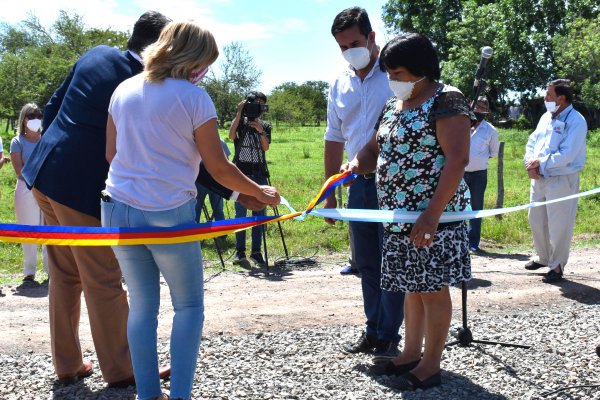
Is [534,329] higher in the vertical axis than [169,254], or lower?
lower

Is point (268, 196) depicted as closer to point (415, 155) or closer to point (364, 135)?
point (415, 155)

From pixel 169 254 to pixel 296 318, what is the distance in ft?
9.53

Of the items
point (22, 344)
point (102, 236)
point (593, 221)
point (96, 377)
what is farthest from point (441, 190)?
point (593, 221)

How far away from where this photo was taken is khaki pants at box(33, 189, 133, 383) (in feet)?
13.5

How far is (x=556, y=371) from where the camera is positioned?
15.5 ft

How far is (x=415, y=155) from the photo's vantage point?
13.4 feet

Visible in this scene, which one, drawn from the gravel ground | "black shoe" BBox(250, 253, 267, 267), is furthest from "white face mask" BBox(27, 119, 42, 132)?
the gravel ground

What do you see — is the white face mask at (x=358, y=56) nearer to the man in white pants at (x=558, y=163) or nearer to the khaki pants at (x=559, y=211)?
the man in white pants at (x=558, y=163)

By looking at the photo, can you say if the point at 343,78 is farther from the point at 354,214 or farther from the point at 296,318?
the point at 296,318

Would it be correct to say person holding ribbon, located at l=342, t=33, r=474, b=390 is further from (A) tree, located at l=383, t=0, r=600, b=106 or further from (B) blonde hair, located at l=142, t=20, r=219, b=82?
(A) tree, located at l=383, t=0, r=600, b=106

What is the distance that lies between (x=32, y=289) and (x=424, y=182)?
5.08 meters

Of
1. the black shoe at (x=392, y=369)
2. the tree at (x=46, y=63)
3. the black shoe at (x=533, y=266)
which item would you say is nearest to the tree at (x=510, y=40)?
the tree at (x=46, y=63)

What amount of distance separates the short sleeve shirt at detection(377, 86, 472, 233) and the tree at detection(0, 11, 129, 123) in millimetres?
27617

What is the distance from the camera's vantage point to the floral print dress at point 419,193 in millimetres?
4051
